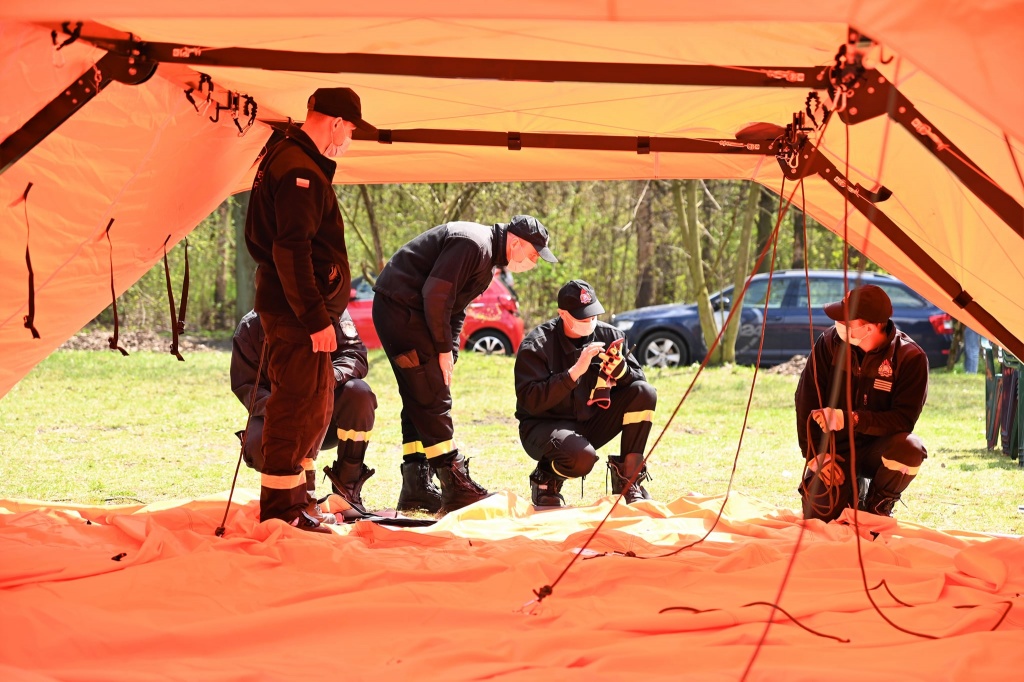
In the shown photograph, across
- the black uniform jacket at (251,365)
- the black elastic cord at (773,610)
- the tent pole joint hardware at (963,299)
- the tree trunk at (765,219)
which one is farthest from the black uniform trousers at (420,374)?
the tree trunk at (765,219)

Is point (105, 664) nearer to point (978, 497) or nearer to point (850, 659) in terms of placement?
point (850, 659)

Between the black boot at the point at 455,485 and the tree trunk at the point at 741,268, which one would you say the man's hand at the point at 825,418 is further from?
the tree trunk at the point at 741,268

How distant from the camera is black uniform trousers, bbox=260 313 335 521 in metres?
3.94

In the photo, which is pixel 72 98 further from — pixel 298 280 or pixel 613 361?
pixel 613 361

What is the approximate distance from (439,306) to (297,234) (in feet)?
4.51

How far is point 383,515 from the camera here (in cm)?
469

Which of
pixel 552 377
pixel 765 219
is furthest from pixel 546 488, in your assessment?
pixel 765 219

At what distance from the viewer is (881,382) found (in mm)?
4652

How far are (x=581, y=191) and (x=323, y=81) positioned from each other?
1241 centimetres

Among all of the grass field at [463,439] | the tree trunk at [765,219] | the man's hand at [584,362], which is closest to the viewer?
the man's hand at [584,362]

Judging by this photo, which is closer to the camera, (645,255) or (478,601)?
(478,601)

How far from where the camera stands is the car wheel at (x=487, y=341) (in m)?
12.2

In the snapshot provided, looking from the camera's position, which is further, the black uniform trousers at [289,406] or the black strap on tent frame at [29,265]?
the black uniform trousers at [289,406]

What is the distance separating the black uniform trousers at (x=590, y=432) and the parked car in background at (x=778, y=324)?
21.4 feet
